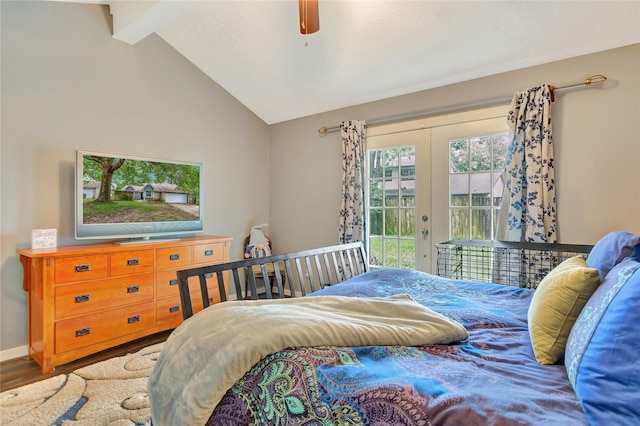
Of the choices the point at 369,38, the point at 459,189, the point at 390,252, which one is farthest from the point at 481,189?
the point at 369,38

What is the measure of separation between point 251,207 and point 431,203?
7.51 ft

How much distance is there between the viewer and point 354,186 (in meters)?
3.42

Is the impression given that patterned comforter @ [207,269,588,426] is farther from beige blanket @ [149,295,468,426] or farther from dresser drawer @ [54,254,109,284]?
dresser drawer @ [54,254,109,284]

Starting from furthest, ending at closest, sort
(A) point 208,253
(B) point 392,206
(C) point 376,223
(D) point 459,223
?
(C) point 376,223 → (B) point 392,206 → (A) point 208,253 → (D) point 459,223

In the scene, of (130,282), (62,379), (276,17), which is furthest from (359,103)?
(62,379)

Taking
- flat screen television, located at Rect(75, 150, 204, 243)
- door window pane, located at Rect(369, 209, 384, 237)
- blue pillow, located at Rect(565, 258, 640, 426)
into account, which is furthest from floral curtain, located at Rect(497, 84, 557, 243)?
flat screen television, located at Rect(75, 150, 204, 243)

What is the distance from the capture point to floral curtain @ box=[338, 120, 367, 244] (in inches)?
134

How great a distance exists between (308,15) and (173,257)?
2266 millimetres

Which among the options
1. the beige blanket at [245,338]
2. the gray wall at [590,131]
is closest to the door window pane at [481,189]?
the gray wall at [590,131]

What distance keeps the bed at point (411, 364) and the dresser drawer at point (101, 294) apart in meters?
1.75

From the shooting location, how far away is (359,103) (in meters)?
3.52

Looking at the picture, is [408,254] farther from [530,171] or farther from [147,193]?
[147,193]

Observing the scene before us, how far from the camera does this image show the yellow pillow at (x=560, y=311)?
979mm

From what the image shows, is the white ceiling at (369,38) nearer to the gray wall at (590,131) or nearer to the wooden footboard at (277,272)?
the gray wall at (590,131)
